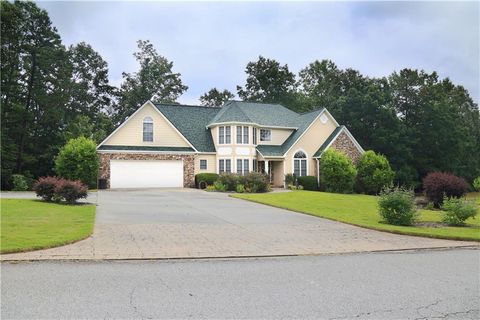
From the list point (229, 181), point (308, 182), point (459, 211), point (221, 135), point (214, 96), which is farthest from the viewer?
point (214, 96)

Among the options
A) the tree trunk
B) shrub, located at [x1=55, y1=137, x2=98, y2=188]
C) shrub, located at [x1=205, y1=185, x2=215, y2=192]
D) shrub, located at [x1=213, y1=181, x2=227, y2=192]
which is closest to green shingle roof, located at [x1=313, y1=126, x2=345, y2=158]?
shrub, located at [x1=205, y1=185, x2=215, y2=192]

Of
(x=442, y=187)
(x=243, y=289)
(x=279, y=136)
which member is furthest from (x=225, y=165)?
(x=243, y=289)

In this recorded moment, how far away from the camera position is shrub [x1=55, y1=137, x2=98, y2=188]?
94.2 feet

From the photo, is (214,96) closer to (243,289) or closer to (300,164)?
(300,164)

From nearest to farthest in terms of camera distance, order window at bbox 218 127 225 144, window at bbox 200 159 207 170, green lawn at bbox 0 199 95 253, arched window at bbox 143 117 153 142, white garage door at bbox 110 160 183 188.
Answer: green lawn at bbox 0 199 95 253
white garage door at bbox 110 160 183 188
arched window at bbox 143 117 153 142
window at bbox 200 159 207 170
window at bbox 218 127 225 144

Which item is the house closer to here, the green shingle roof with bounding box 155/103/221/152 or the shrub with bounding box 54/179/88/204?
the green shingle roof with bounding box 155/103/221/152

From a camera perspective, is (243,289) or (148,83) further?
(148,83)

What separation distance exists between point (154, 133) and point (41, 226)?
2369cm

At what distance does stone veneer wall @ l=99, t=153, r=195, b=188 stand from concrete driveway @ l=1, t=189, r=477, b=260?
16196mm

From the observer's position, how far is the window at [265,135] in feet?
123

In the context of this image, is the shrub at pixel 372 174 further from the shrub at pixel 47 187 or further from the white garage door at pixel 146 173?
the shrub at pixel 47 187

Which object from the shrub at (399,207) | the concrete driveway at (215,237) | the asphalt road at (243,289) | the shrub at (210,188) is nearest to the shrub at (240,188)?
the shrub at (210,188)

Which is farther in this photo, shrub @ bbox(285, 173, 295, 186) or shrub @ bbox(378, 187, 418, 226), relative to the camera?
shrub @ bbox(285, 173, 295, 186)

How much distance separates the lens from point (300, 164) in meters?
36.3
